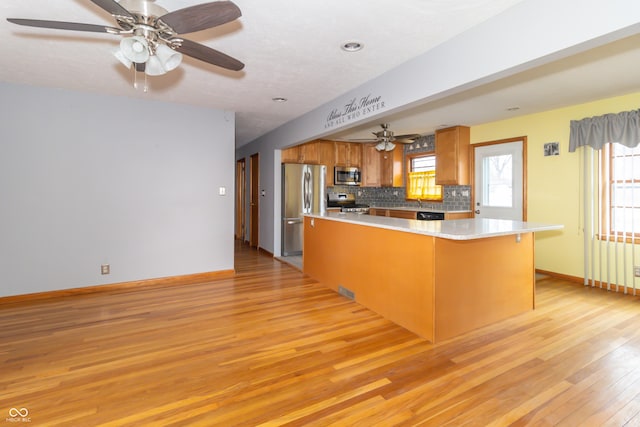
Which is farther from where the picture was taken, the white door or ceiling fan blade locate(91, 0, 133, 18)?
the white door

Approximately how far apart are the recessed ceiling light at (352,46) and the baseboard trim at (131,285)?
340cm

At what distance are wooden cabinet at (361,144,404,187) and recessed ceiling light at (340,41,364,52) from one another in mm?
4449

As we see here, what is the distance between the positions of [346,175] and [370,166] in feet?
2.11

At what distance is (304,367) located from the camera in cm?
222

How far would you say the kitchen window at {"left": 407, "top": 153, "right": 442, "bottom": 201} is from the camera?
639 cm

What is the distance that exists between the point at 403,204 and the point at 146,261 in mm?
5046

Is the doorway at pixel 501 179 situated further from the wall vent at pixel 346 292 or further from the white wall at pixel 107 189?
the white wall at pixel 107 189

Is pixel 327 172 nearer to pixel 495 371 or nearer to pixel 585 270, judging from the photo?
pixel 585 270

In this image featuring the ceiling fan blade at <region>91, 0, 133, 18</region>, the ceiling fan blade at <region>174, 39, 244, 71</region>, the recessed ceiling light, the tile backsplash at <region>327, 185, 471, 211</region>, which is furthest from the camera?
the tile backsplash at <region>327, 185, 471, 211</region>

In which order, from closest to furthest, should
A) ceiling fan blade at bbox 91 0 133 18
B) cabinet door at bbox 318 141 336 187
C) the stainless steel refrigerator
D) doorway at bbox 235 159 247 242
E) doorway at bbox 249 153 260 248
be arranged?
1. ceiling fan blade at bbox 91 0 133 18
2. the stainless steel refrigerator
3. cabinet door at bbox 318 141 336 187
4. doorway at bbox 249 153 260 248
5. doorway at bbox 235 159 247 242

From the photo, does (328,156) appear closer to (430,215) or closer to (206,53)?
(430,215)

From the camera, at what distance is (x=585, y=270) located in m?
4.26

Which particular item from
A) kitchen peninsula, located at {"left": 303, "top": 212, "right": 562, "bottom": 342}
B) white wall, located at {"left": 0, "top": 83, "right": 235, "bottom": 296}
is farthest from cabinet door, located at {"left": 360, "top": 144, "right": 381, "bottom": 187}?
kitchen peninsula, located at {"left": 303, "top": 212, "right": 562, "bottom": 342}

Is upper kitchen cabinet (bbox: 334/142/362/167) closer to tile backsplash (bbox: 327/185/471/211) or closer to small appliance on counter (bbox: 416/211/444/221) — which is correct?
tile backsplash (bbox: 327/185/471/211)
